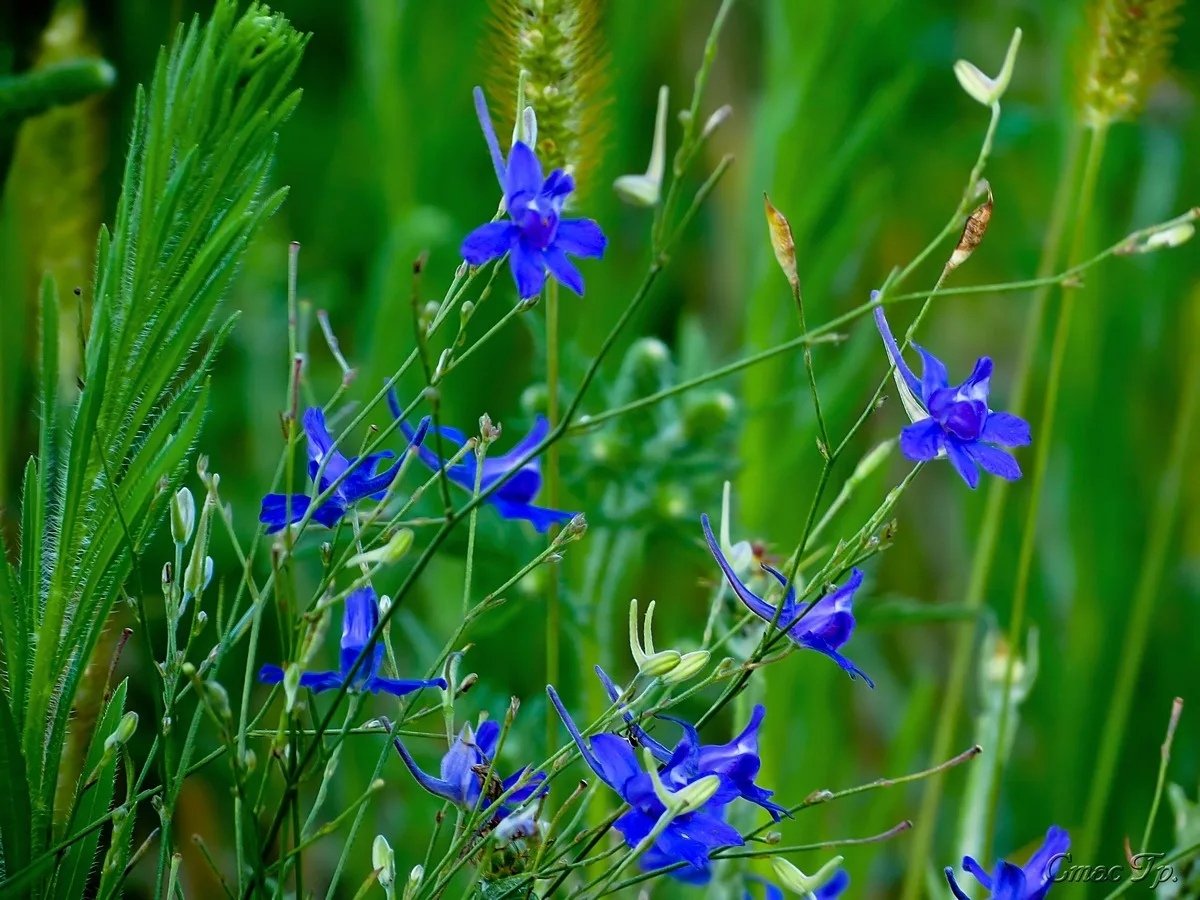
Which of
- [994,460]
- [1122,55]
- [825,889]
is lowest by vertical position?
[825,889]

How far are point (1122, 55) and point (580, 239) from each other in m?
0.31

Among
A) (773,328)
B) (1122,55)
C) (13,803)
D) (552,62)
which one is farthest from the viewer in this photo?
(773,328)

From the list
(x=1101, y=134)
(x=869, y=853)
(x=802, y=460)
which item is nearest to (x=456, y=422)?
(x=802, y=460)

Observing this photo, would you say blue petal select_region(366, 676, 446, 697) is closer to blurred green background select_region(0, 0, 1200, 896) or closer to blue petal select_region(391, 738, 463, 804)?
blue petal select_region(391, 738, 463, 804)

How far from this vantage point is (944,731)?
611 millimetres

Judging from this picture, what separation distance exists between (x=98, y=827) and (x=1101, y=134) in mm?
463

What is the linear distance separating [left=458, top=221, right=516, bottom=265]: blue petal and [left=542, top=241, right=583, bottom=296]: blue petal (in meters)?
0.01

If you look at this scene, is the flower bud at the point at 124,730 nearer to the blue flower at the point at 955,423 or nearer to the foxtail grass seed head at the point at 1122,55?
the blue flower at the point at 955,423

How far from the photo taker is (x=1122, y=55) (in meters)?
0.54

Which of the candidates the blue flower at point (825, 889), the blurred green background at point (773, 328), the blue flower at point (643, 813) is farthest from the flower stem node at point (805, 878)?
the blurred green background at point (773, 328)

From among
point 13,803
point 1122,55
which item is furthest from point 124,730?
point 1122,55

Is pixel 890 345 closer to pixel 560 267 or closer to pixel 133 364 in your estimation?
pixel 560 267

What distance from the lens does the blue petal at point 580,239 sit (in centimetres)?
36

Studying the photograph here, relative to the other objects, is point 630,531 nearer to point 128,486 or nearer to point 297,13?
point 128,486
